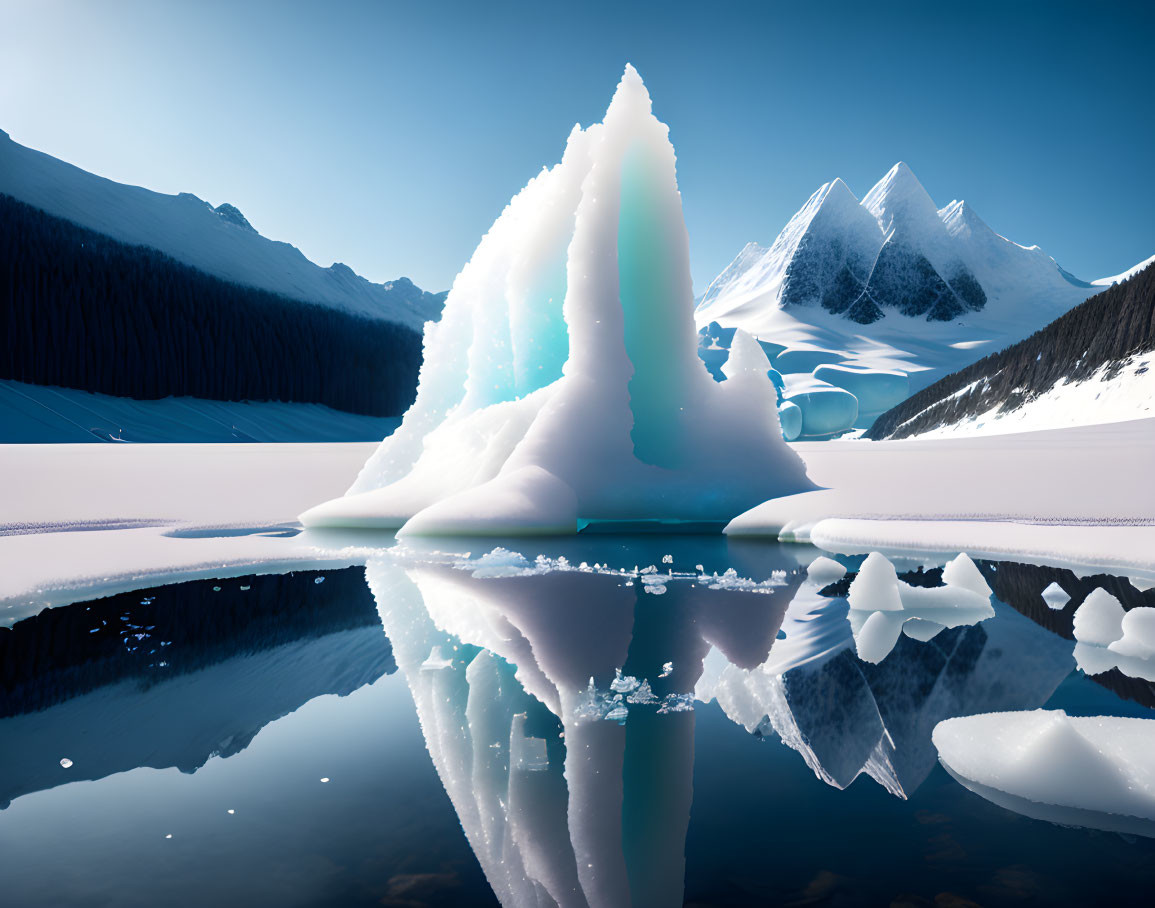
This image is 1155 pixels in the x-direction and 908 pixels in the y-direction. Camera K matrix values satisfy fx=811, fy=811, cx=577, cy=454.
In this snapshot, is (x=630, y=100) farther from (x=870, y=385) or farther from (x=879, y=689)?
(x=870, y=385)

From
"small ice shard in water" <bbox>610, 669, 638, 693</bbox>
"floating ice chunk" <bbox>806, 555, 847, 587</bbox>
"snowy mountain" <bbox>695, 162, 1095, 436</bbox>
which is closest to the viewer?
"small ice shard in water" <bbox>610, 669, 638, 693</bbox>

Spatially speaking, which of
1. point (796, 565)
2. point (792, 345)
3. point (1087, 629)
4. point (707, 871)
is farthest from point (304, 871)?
point (792, 345)

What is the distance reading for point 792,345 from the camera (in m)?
78.4

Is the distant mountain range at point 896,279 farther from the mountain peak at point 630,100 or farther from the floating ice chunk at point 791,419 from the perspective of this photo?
the mountain peak at point 630,100

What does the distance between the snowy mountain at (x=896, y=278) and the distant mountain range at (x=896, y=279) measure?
135mm

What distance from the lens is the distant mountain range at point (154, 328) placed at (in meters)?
35.5

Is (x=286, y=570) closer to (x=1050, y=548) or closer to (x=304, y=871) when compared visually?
(x=304, y=871)

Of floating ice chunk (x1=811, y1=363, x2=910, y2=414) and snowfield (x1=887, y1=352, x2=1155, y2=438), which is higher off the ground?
floating ice chunk (x1=811, y1=363, x2=910, y2=414)

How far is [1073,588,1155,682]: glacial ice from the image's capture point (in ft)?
11.2

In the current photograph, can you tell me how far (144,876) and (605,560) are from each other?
180 inches

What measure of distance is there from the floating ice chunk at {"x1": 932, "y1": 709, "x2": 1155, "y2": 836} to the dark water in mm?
95

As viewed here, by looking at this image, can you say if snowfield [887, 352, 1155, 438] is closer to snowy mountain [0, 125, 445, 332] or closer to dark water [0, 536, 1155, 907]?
dark water [0, 536, 1155, 907]

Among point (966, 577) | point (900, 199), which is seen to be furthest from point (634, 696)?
point (900, 199)

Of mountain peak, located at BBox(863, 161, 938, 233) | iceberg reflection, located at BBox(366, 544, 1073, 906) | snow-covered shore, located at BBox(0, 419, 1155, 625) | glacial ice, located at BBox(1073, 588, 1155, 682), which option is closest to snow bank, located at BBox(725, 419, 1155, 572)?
Answer: snow-covered shore, located at BBox(0, 419, 1155, 625)
